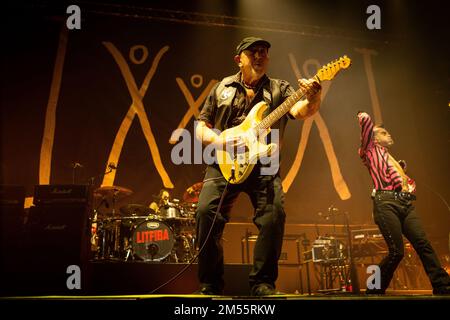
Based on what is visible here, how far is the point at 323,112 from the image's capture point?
28.9ft

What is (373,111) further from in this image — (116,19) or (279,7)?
(116,19)

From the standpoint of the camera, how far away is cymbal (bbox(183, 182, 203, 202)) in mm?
6859

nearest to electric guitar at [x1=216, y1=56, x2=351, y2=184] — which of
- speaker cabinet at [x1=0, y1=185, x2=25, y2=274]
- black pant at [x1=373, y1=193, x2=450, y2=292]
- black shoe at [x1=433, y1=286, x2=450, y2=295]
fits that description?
black pant at [x1=373, y1=193, x2=450, y2=292]

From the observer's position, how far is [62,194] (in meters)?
4.93

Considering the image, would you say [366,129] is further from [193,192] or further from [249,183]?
[193,192]

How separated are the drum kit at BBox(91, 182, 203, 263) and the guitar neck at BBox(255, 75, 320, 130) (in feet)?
12.2

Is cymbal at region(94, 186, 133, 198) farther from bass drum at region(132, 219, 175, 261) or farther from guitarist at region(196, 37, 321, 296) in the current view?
guitarist at region(196, 37, 321, 296)

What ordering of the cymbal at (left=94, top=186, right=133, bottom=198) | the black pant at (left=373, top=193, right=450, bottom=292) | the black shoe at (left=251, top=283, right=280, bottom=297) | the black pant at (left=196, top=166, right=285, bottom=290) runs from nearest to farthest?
the black shoe at (left=251, top=283, right=280, bottom=297) → the black pant at (left=196, top=166, right=285, bottom=290) → the black pant at (left=373, top=193, right=450, bottom=292) → the cymbal at (left=94, top=186, right=133, bottom=198)

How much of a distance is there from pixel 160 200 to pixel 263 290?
476cm

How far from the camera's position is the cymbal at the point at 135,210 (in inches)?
274

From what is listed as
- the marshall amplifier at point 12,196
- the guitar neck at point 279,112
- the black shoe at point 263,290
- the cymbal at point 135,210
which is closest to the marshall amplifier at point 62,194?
the marshall amplifier at point 12,196

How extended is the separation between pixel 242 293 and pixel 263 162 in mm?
2052
